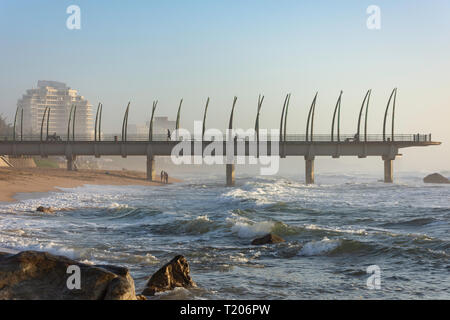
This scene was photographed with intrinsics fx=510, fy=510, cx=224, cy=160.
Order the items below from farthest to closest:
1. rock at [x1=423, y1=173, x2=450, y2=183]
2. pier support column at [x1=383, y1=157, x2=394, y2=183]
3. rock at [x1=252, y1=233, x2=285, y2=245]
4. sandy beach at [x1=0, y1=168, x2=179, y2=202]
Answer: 1. rock at [x1=423, y1=173, x2=450, y2=183]
2. pier support column at [x1=383, y1=157, x2=394, y2=183]
3. sandy beach at [x1=0, y1=168, x2=179, y2=202]
4. rock at [x1=252, y1=233, x2=285, y2=245]

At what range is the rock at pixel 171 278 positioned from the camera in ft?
34.4

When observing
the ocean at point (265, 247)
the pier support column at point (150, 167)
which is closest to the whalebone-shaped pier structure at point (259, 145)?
the pier support column at point (150, 167)

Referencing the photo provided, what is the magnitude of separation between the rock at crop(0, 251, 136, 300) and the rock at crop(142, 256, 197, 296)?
6.75ft

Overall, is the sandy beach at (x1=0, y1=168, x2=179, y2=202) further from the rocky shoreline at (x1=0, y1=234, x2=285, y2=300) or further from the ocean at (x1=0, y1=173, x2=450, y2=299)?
the rocky shoreline at (x1=0, y1=234, x2=285, y2=300)

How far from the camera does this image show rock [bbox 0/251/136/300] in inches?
310

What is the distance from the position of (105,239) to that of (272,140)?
51.8 meters

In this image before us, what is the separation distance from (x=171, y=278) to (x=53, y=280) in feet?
10.2

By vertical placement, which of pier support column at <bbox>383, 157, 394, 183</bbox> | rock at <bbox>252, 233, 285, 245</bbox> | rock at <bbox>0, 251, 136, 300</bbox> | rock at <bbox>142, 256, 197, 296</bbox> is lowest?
pier support column at <bbox>383, 157, 394, 183</bbox>

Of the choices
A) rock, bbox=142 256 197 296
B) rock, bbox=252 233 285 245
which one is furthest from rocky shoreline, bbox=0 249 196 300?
rock, bbox=252 233 285 245

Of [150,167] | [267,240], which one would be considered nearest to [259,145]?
[150,167]

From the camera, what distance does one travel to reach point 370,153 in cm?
6906

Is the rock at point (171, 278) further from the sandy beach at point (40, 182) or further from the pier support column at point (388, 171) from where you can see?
the pier support column at point (388, 171)

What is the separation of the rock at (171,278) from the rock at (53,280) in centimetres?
206

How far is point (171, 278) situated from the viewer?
10.8 metres
